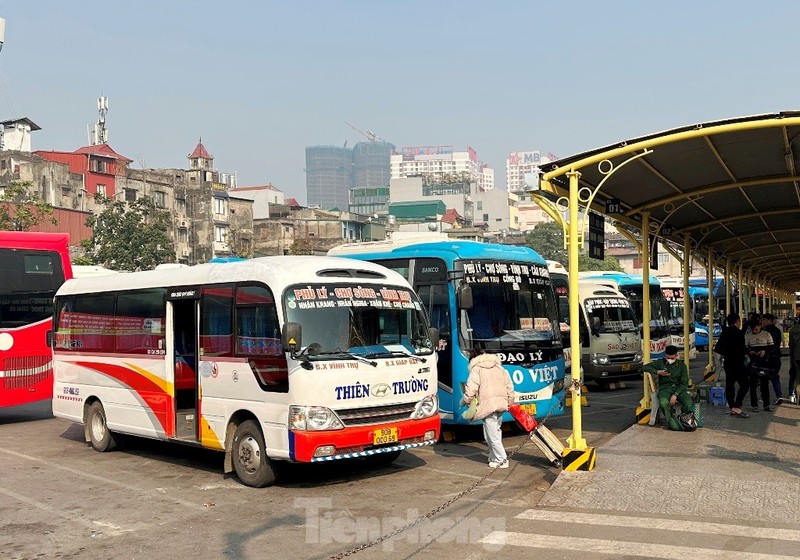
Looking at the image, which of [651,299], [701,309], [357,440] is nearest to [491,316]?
[357,440]

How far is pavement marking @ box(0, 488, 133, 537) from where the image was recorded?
28.4 ft

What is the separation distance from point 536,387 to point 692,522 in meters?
5.59

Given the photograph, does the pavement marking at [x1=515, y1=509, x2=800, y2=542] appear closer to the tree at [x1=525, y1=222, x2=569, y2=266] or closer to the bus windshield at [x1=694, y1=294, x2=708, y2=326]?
the bus windshield at [x1=694, y1=294, x2=708, y2=326]

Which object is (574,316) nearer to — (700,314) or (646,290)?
(646,290)

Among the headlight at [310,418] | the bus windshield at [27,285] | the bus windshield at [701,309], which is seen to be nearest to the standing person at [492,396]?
the headlight at [310,418]

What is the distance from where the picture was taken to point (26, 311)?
1745 centimetres

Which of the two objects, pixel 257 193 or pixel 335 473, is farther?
pixel 257 193

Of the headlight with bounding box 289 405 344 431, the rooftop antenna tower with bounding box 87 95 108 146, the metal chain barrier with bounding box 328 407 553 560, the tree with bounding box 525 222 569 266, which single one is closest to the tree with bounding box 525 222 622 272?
the tree with bounding box 525 222 569 266

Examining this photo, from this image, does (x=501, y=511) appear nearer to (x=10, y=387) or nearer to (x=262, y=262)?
(x=262, y=262)

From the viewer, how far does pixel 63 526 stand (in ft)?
29.2

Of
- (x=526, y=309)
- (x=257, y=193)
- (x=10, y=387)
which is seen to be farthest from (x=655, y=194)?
(x=257, y=193)

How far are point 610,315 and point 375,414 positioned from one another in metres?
14.4

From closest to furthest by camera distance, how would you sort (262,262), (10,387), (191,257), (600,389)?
(262,262) → (10,387) → (600,389) → (191,257)

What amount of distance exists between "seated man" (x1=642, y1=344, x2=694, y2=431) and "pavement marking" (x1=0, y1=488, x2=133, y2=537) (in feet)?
27.7
